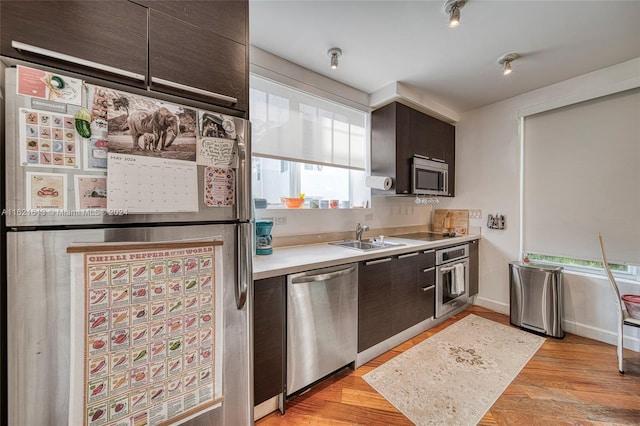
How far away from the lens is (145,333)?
0.94m

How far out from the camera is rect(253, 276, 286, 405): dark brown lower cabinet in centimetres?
134

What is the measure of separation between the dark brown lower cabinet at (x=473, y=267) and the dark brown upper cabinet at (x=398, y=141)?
3.86 feet

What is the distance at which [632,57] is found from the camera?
6.81 ft

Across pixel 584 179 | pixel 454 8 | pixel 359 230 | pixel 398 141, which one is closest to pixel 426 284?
pixel 359 230

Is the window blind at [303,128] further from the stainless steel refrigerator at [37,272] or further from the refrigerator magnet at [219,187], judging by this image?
the stainless steel refrigerator at [37,272]

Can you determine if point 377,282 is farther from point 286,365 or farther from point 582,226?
point 582,226

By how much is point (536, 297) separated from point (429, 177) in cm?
162

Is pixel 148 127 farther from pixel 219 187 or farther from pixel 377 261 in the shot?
pixel 377 261

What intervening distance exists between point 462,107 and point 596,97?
1183 mm

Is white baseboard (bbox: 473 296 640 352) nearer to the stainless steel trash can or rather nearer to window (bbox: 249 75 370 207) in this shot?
the stainless steel trash can

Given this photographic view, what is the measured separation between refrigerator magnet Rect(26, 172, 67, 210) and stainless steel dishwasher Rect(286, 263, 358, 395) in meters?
1.04

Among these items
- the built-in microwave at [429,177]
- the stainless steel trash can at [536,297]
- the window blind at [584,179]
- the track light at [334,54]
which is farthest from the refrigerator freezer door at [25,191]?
the window blind at [584,179]

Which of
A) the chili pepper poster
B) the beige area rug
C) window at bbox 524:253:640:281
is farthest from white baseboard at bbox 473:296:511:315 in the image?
the chili pepper poster

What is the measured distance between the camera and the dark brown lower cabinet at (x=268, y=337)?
4.41 ft
